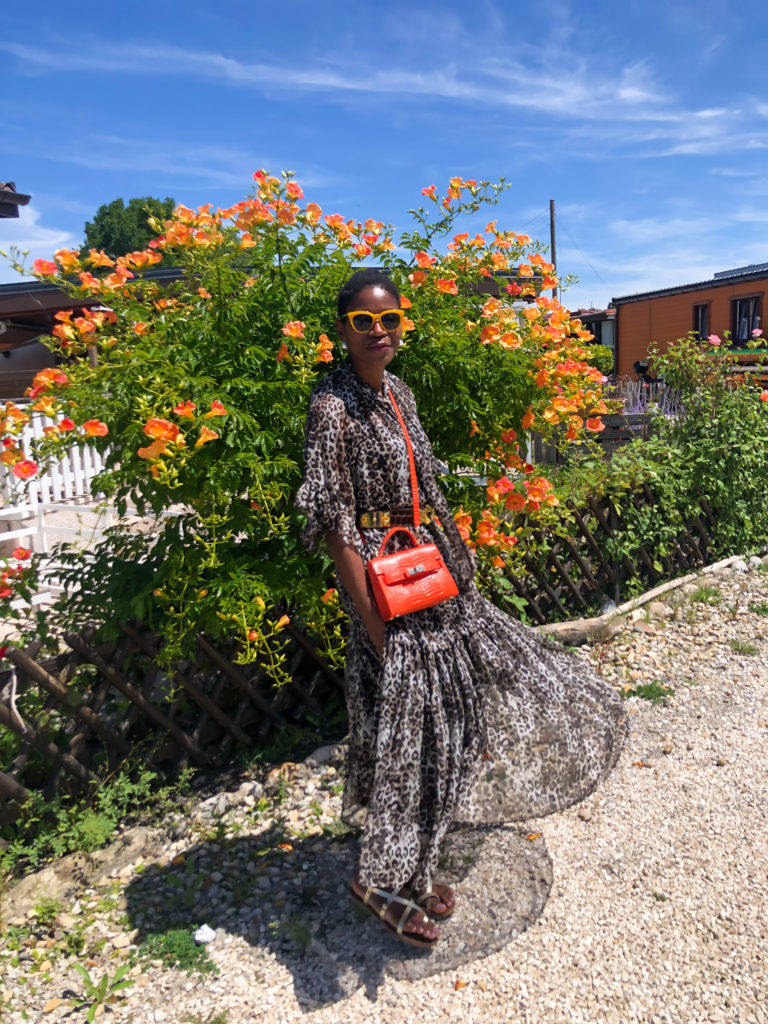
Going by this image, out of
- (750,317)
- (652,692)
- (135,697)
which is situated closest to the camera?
(135,697)

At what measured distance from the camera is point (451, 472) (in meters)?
3.26

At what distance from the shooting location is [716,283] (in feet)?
62.4

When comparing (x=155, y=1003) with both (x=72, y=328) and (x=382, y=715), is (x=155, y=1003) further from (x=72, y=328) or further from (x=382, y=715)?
(x=72, y=328)

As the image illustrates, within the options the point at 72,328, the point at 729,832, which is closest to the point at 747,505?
Result: the point at 729,832

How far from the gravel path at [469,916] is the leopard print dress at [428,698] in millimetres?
258

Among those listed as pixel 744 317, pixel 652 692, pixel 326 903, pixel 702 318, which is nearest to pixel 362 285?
pixel 326 903

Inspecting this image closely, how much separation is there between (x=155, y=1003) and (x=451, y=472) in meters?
2.10

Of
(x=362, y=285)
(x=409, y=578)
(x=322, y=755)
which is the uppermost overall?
(x=362, y=285)

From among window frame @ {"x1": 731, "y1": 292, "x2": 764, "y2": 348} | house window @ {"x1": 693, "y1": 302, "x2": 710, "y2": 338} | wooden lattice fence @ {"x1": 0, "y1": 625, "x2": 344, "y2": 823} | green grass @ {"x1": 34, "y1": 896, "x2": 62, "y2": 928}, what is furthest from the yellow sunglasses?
house window @ {"x1": 693, "y1": 302, "x2": 710, "y2": 338}

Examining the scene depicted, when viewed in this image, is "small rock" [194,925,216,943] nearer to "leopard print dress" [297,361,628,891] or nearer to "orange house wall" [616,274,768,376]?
"leopard print dress" [297,361,628,891]

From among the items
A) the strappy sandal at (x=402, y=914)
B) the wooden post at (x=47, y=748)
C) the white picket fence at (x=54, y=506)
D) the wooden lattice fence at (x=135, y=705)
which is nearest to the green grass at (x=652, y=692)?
the wooden lattice fence at (x=135, y=705)

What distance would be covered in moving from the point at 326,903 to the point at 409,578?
1.10 metres

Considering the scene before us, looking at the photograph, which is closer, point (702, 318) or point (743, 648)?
point (743, 648)

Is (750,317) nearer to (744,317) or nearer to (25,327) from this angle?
(744,317)
